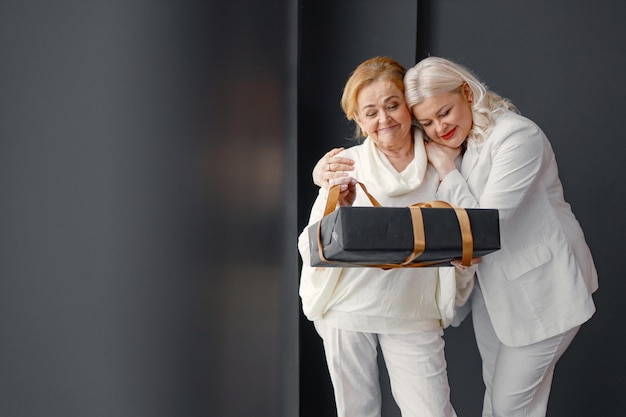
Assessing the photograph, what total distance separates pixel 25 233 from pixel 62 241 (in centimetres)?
9

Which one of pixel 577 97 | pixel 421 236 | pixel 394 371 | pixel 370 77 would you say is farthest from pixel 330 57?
pixel 421 236

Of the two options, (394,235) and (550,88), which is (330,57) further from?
(394,235)

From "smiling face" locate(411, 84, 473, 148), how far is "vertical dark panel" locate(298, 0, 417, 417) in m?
0.79

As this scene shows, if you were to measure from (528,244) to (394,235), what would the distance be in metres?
0.69

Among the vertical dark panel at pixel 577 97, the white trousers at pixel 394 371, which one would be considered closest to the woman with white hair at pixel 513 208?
the white trousers at pixel 394 371

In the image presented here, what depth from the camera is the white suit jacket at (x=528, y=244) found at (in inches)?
71.2

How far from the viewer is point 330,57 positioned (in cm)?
270

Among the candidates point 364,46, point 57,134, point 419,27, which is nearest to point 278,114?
point 364,46

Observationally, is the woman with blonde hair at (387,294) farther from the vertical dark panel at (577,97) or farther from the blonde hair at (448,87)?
the vertical dark panel at (577,97)

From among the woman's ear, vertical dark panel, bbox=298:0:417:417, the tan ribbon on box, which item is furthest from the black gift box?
vertical dark panel, bbox=298:0:417:417

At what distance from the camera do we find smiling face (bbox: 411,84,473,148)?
1847 mm

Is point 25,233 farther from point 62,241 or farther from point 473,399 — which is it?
point 473,399

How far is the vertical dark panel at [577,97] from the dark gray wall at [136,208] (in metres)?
0.90

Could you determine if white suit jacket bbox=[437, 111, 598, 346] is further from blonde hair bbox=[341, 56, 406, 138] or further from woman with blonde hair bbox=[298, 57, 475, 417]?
blonde hair bbox=[341, 56, 406, 138]
